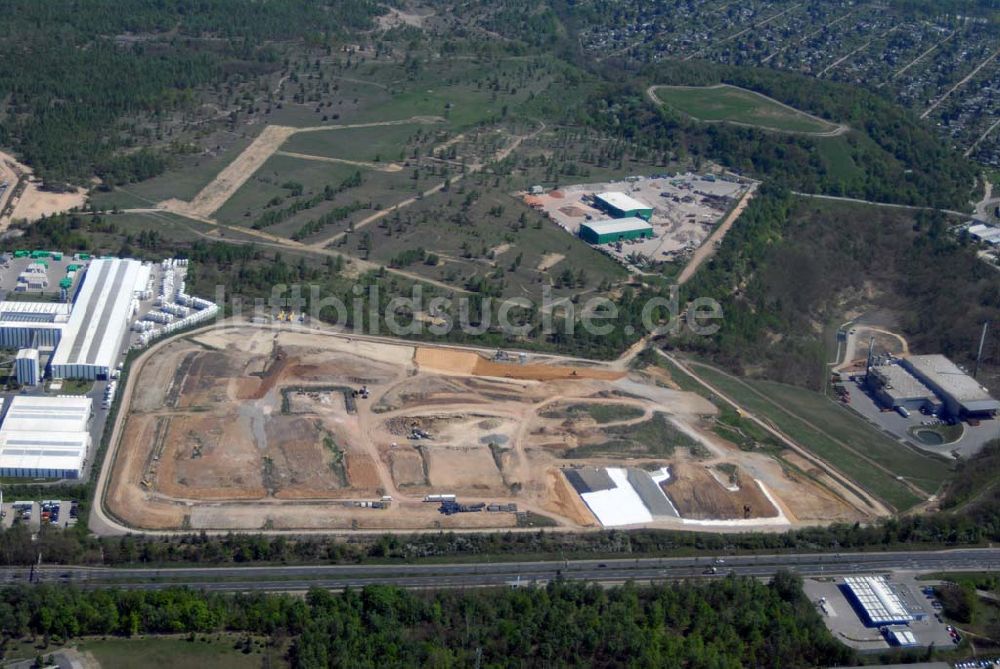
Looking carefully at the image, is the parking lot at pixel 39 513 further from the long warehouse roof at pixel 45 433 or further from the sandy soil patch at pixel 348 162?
the sandy soil patch at pixel 348 162

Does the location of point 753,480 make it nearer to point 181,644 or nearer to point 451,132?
point 181,644

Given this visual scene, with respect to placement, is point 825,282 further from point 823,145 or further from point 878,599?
point 878,599

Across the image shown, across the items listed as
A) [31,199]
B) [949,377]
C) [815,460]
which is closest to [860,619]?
[815,460]

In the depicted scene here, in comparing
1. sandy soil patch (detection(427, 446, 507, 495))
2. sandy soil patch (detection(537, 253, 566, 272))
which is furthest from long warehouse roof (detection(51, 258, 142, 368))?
sandy soil patch (detection(537, 253, 566, 272))

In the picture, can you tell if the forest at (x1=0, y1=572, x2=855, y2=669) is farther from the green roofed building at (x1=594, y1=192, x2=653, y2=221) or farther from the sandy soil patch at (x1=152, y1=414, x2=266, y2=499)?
the green roofed building at (x1=594, y1=192, x2=653, y2=221)

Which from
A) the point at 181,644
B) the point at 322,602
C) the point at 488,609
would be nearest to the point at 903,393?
the point at 488,609

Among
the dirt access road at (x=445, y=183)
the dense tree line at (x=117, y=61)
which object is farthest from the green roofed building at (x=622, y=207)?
the dense tree line at (x=117, y=61)
